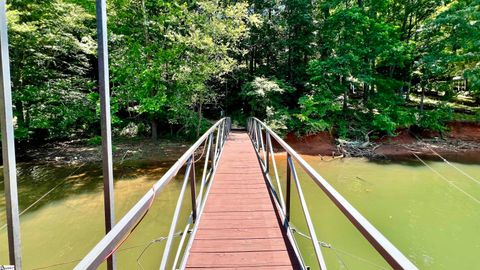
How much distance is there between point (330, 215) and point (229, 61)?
23.7 feet

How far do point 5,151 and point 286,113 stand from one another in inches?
479

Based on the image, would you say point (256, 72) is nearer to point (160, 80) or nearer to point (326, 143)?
point (326, 143)

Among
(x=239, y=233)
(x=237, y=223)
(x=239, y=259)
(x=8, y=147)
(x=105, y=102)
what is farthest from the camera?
(x=237, y=223)

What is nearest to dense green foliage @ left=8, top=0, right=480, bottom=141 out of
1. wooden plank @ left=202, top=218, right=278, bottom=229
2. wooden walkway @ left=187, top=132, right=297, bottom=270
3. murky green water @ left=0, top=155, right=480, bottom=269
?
murky green water @ left=0, top=155, right=480, bottom=269

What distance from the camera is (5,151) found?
1.44 meters

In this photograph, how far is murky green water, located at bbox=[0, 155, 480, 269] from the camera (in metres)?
4.83

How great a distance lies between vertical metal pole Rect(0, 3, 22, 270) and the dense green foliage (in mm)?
8163

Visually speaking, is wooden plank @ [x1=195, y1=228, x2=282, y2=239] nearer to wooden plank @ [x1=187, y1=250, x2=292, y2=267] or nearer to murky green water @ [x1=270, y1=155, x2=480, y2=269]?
wooden plank @ [x1=187, y1=250, x2=292, y2=267]

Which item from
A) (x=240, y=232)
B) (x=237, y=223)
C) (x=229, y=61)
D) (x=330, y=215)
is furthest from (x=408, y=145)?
(x=240, y=232)

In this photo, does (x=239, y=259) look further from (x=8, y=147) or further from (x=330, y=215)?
(x=330, y=215)

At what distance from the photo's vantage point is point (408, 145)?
43.2ft

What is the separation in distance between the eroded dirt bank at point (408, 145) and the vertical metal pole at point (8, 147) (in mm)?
11629

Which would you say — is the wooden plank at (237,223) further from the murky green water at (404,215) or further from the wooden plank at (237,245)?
the murky green water at (404,215)

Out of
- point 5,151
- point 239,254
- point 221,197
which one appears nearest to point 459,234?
point 221,197
